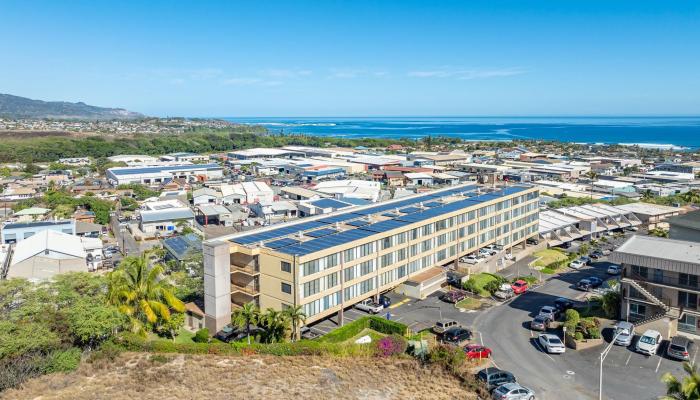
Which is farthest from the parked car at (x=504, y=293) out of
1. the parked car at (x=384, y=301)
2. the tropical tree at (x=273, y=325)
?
the tropical tree at (x=273, y=325)

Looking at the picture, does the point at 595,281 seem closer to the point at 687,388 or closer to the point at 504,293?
the point at 504,293

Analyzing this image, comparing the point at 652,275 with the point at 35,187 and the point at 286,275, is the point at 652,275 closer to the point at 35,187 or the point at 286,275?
the point at 286,275

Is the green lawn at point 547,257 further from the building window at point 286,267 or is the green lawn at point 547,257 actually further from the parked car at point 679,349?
the building window at point 286,267

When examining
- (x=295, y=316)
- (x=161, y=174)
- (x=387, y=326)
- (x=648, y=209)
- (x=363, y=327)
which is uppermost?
(x=161, y=174)

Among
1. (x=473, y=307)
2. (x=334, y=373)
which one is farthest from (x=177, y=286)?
(x=473, y=307)

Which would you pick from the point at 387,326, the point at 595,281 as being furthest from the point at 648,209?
the point at 387,326

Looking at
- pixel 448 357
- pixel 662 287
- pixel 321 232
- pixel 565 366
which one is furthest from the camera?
pixel 321 232
